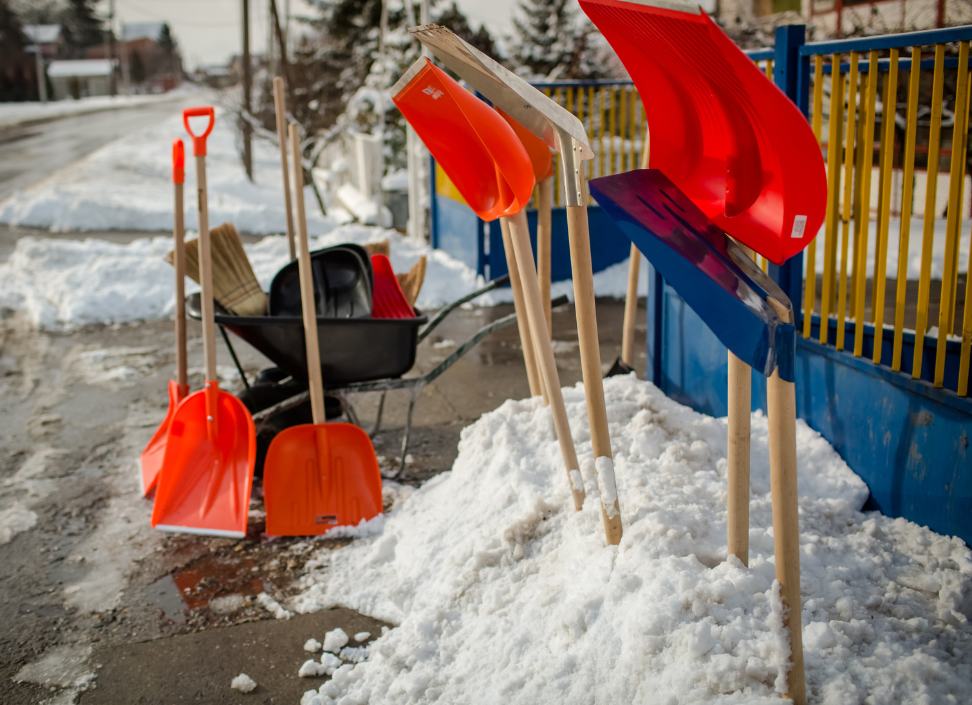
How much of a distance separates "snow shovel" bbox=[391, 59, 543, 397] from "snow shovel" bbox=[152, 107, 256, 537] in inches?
41.3

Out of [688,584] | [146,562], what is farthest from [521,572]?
[146,562]

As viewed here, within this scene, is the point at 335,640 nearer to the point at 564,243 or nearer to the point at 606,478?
the point at 606,478

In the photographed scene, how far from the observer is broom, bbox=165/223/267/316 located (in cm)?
318

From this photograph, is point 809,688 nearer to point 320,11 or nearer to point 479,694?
point 479,694

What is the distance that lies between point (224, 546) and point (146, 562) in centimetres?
26

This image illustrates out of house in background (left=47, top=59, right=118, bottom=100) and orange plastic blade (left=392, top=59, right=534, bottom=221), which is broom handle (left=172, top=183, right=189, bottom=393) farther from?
house in background (left=47, top=59, right=118, bottom=100)

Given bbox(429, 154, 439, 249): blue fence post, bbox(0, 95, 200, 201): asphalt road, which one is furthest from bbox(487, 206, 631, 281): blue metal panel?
bbox(0, 95, 200, 201): asphalt road

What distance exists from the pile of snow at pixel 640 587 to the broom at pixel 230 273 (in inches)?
48.6

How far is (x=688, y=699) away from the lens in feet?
4.86

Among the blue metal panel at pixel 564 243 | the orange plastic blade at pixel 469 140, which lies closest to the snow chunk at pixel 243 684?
the orange plastic blade at pixel 469 140

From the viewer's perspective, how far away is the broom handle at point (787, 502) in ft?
4.50

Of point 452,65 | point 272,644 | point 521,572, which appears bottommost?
Result: point 272,644

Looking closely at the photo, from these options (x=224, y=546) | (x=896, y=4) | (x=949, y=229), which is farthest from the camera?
(x=896, y=4)

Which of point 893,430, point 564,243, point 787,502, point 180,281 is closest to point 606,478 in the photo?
point 787,502
